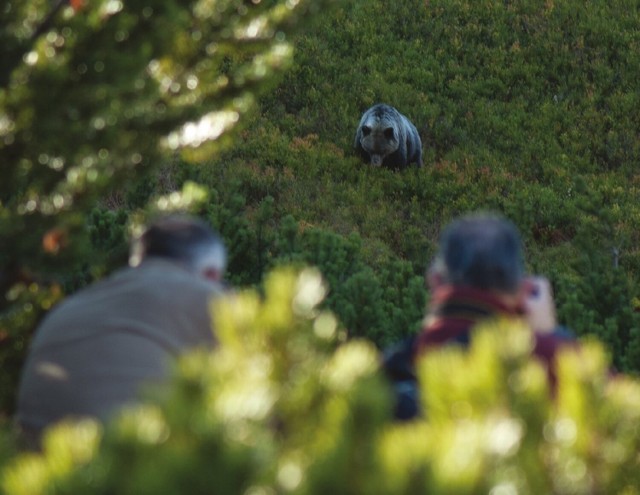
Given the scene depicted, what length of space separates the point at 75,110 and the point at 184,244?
0.79m

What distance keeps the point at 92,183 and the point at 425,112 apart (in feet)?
58.8

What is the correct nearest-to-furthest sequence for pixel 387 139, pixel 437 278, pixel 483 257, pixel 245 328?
pixel 245 328 → pixel 483 257 → pixel 437 278 → pixel 387 139

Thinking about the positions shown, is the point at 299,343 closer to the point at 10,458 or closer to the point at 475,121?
the point at 10,458

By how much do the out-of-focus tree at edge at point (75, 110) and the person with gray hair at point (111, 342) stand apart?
78cm

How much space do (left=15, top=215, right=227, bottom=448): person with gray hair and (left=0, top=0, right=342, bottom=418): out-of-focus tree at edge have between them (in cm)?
78

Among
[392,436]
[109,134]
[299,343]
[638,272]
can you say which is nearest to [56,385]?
[109,134]

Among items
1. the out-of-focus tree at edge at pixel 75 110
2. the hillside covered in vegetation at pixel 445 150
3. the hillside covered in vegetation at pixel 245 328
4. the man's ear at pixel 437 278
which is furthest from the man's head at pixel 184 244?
the hillside covered in vegetation at pixel 445 150

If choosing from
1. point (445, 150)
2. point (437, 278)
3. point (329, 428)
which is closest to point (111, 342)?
point (437, 278)

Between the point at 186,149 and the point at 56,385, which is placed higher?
the point at 56,385

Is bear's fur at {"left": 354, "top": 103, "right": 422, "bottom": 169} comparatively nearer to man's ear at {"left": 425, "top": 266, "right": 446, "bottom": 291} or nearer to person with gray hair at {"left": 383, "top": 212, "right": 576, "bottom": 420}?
man's ear at {"left": 425, "top": 266, "right": 446, "bottom": 291}

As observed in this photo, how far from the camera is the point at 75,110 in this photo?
3879mm

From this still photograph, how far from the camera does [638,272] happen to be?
45.4ft

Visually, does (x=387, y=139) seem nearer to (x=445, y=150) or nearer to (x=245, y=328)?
(x=445, y=150)

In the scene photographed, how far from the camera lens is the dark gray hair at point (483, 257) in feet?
10.1
